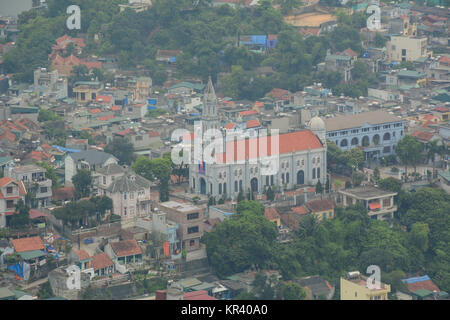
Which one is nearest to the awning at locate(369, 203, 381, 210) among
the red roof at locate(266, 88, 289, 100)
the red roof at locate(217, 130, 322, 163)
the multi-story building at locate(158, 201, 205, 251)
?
the red roof at locate(217, 130, 322, 163)

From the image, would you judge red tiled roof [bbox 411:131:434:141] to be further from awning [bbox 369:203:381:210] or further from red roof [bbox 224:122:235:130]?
awning [bbox 369:203:381:210]

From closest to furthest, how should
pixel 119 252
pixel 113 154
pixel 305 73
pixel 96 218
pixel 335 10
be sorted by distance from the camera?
pixel 119 252 → pixel 96 218 → pixel 113 154 → pixel 305 73 → pixel 335 10

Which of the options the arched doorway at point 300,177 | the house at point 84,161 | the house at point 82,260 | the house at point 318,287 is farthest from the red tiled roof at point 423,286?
the house at point 84,161

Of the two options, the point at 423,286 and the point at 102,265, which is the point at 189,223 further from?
the point at 423,286

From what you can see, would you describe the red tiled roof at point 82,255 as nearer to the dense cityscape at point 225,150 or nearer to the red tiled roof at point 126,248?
the dense cityscape at point 225,150

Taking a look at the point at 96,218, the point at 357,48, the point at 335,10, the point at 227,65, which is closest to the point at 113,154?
the point at 96,218
